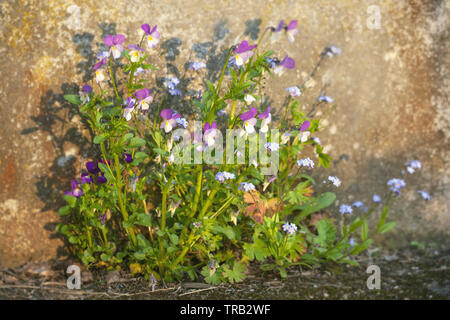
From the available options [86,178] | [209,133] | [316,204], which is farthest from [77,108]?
[316,204]

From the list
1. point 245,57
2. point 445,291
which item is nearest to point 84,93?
point 245,57

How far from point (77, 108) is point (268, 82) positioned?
3.80 ft

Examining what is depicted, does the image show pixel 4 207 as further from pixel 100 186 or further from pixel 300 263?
pixel 300 263

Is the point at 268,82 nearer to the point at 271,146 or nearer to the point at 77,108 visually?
the point at 271,146

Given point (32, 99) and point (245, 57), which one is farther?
point (32, 99)

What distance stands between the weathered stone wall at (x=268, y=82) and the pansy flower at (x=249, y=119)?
0.71 m

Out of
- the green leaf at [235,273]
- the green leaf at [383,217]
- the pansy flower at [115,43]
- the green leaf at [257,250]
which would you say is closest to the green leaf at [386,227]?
the green leaf at [383,217]

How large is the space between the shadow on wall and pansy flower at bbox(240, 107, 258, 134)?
2.09ft

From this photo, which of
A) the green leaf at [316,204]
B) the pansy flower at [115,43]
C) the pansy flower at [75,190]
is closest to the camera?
the pansy flower at [115,43]

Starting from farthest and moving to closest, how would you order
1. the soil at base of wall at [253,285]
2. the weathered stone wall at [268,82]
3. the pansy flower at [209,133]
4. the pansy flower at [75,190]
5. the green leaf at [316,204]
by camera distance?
the green leaf at [316,204] → the weathered stone wall at [268,82] → the pansy flower at [75,190] → the soil at base of wall at [253,285] → the pansy flower at [209,133]

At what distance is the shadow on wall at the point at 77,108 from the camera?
112 inches

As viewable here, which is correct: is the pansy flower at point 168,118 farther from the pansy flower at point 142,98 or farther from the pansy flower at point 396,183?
the pansy flower at point 396,183

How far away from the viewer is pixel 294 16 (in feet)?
9.92

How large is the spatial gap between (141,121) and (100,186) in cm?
44
